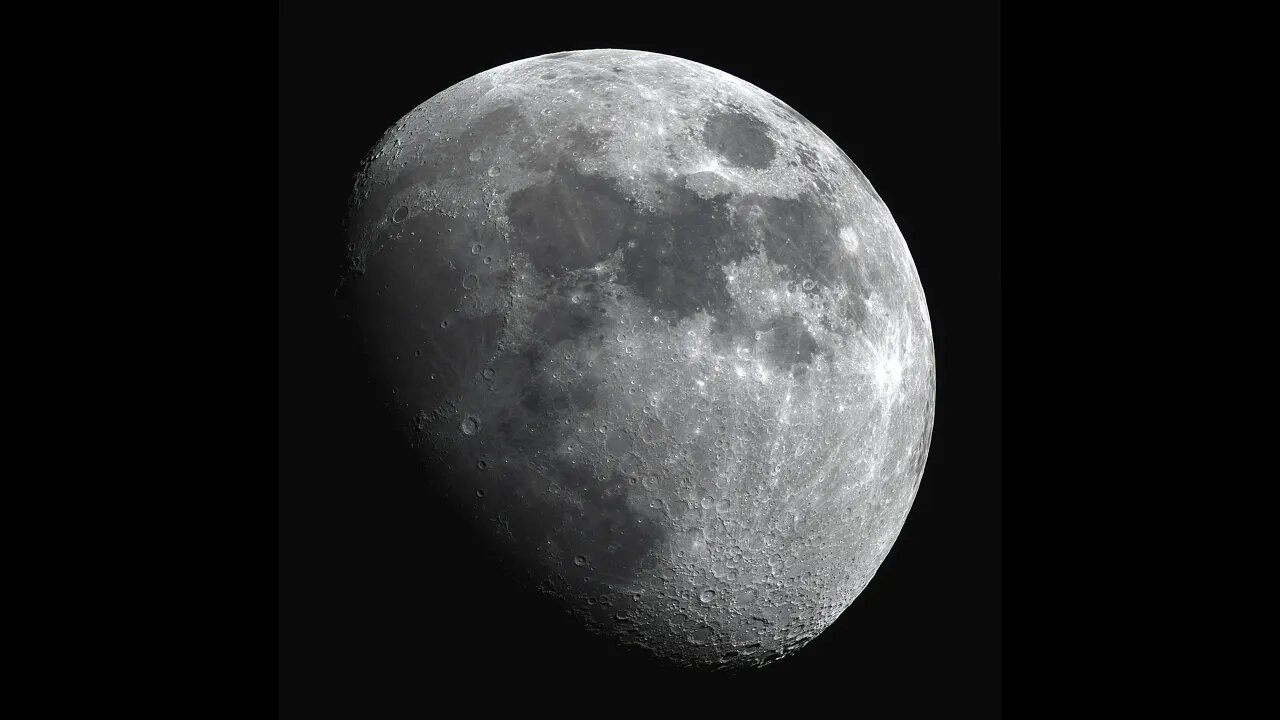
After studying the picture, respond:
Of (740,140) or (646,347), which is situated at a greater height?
(740,140)

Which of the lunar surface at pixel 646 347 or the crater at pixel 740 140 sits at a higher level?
the crater at pixel 740 140

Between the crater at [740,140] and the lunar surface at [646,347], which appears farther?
the crater at [740,140]

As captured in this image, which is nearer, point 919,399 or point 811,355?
point 811,355

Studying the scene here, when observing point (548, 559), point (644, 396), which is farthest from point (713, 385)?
point (548, 559)

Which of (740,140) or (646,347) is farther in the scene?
(740,140)

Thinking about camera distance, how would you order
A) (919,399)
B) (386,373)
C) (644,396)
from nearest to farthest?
(644,396)
(386,373)
(919,399)

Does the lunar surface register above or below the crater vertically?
below

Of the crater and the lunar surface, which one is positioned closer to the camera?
the lunar surface

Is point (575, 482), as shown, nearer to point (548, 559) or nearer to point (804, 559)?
point (548, 559)
